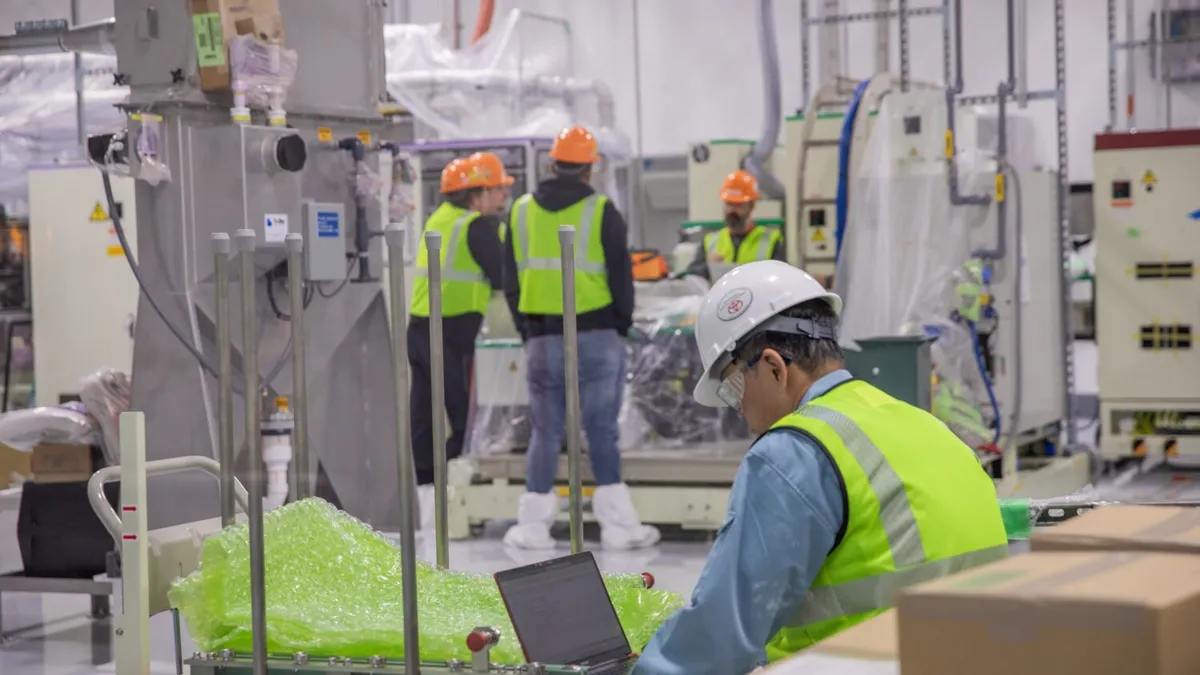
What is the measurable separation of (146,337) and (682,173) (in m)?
7.25

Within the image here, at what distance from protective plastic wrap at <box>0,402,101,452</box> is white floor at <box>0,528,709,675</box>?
74 centimetres

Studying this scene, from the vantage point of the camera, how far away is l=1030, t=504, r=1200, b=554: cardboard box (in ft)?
6.46

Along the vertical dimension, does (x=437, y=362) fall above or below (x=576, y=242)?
below

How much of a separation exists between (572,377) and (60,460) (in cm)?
272

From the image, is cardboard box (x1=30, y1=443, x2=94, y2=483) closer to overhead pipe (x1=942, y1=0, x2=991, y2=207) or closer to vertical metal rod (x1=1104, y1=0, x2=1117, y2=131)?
overhead pipe (x1=942, y1=0, x2=991, y2=207)

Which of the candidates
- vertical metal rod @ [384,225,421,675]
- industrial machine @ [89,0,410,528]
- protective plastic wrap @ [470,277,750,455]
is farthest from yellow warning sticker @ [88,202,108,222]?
vertical metal rod @ [384,225,421,675]

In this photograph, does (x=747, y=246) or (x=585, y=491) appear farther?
(x=747, y=246)

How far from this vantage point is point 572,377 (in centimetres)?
390

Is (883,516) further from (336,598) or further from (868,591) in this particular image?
(336,598)

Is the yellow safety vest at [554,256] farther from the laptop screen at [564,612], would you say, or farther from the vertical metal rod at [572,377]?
the laptop screen at [564,612]

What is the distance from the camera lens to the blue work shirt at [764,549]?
2.55m

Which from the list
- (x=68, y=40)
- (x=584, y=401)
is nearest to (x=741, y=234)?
(x=584, y=401)

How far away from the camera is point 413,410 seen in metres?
8.03

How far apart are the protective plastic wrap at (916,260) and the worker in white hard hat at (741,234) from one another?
4.93ft
